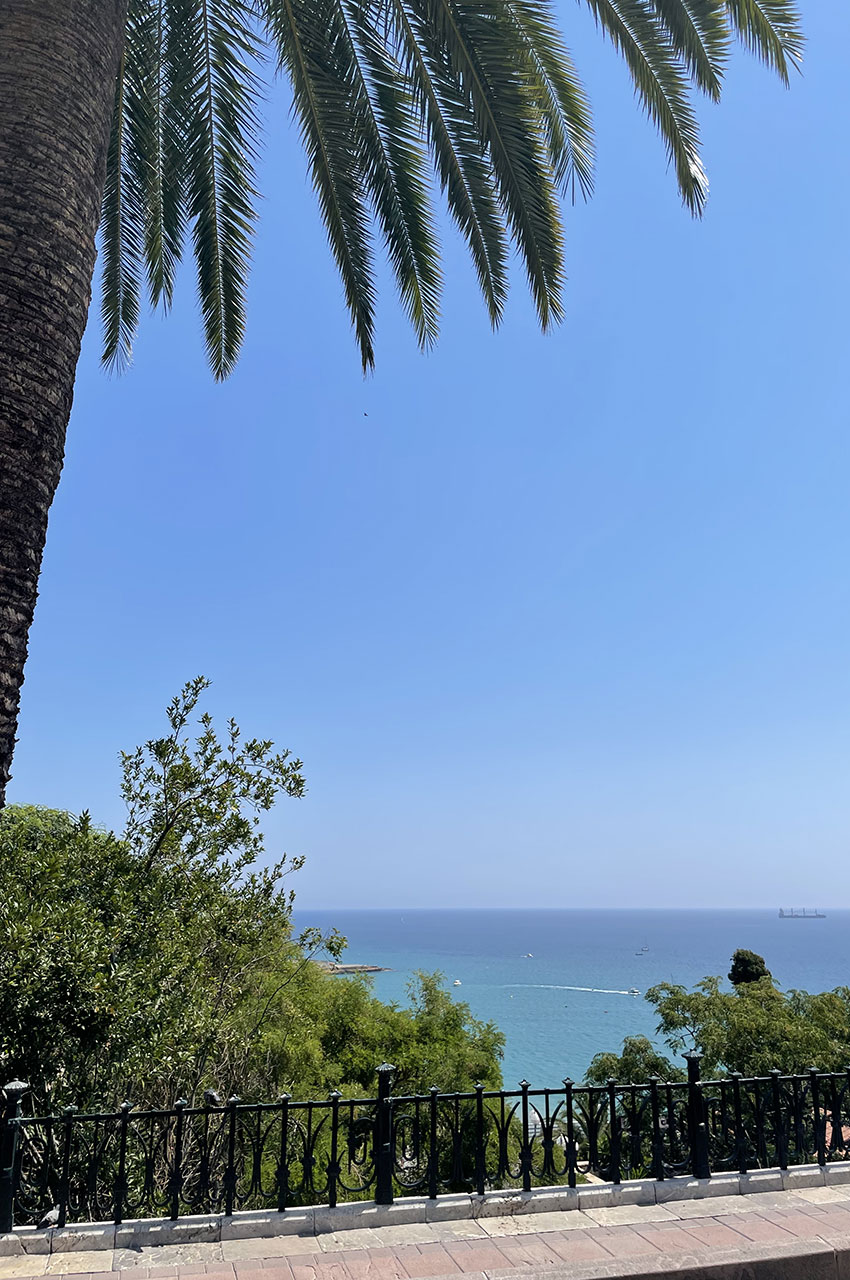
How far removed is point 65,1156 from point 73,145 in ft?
20.9

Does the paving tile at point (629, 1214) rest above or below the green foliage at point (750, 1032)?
above

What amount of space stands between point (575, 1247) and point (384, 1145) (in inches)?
56.5

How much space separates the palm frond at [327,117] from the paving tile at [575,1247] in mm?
9220

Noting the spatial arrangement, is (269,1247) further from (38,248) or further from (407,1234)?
(38,248)

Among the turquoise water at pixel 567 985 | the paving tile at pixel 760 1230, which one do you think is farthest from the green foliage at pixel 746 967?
the paving tile at pixel 760 1230

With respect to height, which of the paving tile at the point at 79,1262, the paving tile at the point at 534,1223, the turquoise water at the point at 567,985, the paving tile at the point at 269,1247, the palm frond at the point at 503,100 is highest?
the palm frond at the point at 503,100

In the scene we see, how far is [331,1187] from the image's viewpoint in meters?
5.35

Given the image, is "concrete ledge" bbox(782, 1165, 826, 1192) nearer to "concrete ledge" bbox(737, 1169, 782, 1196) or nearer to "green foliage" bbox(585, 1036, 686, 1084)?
"concrete ledge" bbox(737, 1169, 782, 1196)

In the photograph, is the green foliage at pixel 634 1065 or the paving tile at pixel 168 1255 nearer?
the paving tile at pixel 168 1255

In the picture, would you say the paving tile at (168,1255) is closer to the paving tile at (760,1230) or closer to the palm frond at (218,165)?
the paving tile at (760,1230)

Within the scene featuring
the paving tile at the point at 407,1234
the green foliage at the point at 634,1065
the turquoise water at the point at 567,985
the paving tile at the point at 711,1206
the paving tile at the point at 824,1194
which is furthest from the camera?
the turquoise water at the point at 567,985

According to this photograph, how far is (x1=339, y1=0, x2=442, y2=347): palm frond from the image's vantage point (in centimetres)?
768

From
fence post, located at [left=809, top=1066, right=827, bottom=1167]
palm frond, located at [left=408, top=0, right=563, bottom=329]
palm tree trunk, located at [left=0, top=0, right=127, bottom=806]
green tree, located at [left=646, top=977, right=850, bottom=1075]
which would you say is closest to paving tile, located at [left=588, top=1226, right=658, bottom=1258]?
fence post, located at [left=809, top=1066, right=827, bottom=1167]

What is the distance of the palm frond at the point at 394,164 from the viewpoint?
7.68 meters
